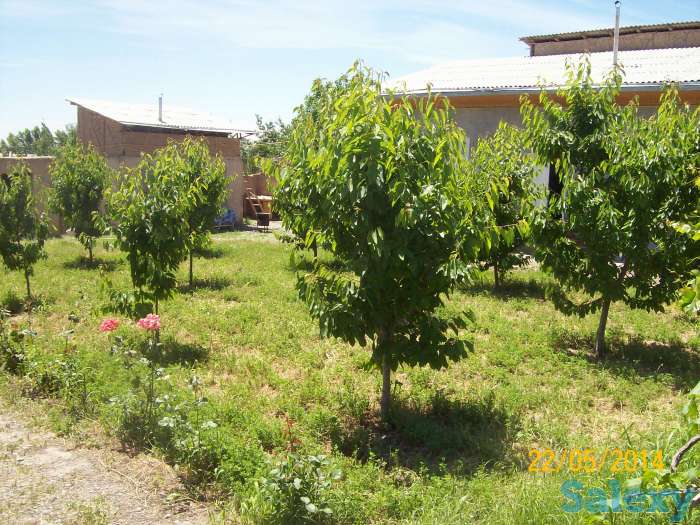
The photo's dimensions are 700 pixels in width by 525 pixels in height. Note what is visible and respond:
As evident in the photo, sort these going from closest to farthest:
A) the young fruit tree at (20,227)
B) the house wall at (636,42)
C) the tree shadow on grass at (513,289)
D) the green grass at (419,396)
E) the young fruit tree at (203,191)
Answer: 1. the green grass at (419,396)
2. the young fruit tree at (20,227)
3. the tree shadow on grass at (513,289)
4. the young fruit tree at (203,191)
5. the house wall at (636,42)

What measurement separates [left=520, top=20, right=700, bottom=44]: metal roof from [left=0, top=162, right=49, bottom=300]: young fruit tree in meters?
17.6

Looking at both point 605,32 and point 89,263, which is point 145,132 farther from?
point 605,32

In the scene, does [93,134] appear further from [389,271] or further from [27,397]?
[389,271]

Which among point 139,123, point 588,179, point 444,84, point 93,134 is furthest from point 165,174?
point 93,134

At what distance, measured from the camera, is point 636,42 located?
65.0 feet

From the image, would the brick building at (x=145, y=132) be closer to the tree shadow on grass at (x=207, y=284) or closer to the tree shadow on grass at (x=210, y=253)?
the tree shadow on grass at (x=210, y=253)

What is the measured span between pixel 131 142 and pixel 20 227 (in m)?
11.3

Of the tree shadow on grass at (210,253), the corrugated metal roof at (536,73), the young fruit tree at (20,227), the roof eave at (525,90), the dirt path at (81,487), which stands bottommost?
the dirt path at (81,487)

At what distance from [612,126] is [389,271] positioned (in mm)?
3653

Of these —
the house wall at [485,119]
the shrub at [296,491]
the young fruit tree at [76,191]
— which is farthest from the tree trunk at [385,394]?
the young fruit tree at [76,191]

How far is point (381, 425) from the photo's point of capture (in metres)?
5.54

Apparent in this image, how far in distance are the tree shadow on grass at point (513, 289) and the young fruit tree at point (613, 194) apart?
3.24 m

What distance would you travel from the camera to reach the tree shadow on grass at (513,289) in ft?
35.7

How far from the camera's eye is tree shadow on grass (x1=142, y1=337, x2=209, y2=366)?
7.20 metres
